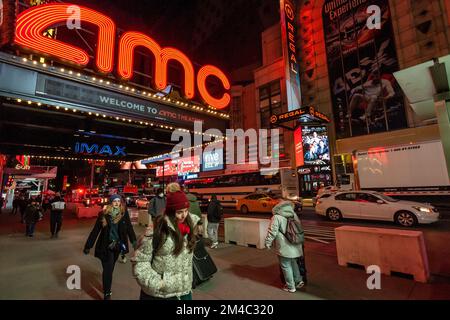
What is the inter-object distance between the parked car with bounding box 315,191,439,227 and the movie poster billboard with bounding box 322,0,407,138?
46.7 ft

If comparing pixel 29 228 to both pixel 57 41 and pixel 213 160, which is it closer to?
pixel 57 41

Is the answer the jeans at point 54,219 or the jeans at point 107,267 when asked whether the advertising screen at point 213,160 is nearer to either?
the jeans at point 54,219

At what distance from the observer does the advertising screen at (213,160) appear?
28.0m

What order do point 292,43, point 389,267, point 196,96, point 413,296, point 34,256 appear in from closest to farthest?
1. point 413,296
2. point 389,267
3. point 34,256
4. point 196,96
5. point 292,43

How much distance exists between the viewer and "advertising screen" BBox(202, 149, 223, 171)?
2798cm

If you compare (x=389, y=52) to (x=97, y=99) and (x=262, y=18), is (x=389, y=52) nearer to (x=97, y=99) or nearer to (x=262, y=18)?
(x=262, y=18)

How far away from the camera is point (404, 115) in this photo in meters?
21.0

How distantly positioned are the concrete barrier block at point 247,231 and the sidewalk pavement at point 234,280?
0.54m

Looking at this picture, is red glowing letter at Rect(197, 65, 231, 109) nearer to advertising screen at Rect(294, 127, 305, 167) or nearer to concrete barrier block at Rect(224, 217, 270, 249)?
concrete barrier block at Rect(224, 217, 270, 249)

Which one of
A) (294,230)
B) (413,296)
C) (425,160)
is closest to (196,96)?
(294,230)

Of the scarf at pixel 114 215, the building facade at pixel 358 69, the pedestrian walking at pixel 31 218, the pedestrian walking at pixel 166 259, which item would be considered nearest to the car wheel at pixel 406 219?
the building facade at pixel 358 69

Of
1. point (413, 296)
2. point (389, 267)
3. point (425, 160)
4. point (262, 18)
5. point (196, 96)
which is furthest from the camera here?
point (262, 18)

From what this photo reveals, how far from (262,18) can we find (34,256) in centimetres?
4076

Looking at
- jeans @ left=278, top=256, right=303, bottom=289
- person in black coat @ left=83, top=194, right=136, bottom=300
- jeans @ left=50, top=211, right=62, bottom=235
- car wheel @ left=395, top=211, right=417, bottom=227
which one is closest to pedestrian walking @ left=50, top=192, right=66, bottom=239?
jeans @ left=50, top=211, right=62, bottom=235
